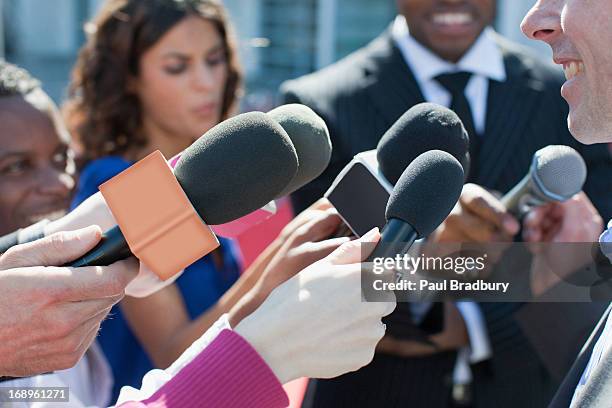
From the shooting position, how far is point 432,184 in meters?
1.07

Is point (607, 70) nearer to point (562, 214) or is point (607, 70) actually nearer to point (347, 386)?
point (562, 214)

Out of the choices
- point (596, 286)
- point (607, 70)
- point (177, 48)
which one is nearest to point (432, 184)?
point (607, 70)

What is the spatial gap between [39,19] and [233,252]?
8.27 meters

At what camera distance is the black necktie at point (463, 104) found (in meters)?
2.21

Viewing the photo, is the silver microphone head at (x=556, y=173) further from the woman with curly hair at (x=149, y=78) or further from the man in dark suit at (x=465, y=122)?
the woman with curly hair at (x=149, y=78)

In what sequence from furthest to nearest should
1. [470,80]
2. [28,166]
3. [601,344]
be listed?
[470,80] → [28,166] → [601,344]

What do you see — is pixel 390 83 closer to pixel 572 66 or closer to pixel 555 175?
pixel 555 175

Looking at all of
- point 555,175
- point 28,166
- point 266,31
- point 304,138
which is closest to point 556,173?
point 555,175

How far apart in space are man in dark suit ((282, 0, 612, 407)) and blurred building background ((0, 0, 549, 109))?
562 centimetres

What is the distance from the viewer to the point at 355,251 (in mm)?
1062

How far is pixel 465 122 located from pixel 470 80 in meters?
0.18

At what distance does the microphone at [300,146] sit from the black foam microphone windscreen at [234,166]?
5.2 inches

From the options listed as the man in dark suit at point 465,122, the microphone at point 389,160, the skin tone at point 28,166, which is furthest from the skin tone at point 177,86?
the microphone at point 389,160

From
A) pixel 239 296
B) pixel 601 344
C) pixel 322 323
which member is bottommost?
pixel 239 296
